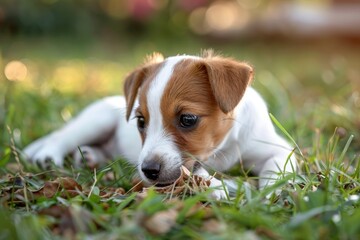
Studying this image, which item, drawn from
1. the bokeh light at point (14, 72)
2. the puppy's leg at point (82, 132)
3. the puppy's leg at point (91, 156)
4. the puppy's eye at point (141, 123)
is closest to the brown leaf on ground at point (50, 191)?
the puppy's eye at point (141, 123)

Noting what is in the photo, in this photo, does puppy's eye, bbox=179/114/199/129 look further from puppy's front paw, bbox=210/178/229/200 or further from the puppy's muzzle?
puppy's front paw, bbox=210/178/229/200

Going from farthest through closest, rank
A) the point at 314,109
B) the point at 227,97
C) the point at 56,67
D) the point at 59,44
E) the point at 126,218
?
the point at 59,44 → the point at 56,67 → the point at 314,109 → the point at 227,97 → the point at 126,218

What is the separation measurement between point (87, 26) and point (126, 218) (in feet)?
49.3

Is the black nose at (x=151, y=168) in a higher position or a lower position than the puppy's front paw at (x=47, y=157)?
higher

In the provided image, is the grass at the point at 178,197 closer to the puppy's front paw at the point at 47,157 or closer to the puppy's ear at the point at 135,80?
the puppy's front paw at the point at 47,157

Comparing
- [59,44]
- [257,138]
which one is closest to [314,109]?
[257,138]

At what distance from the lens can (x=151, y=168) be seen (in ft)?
14.0

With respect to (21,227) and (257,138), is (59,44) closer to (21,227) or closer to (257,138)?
(257,138)

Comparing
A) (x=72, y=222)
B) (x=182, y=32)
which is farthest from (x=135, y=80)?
(x=182, y=32)

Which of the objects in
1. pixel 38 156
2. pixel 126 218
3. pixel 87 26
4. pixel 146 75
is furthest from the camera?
pixel 87 26

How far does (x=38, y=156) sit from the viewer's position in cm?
565

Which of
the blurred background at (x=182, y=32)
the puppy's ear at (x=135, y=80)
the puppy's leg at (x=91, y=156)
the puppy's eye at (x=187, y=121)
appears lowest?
the blurred background at (x=182, y=32)

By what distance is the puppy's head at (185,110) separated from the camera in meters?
4.38

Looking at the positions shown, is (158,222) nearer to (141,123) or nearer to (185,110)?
(185,110)
